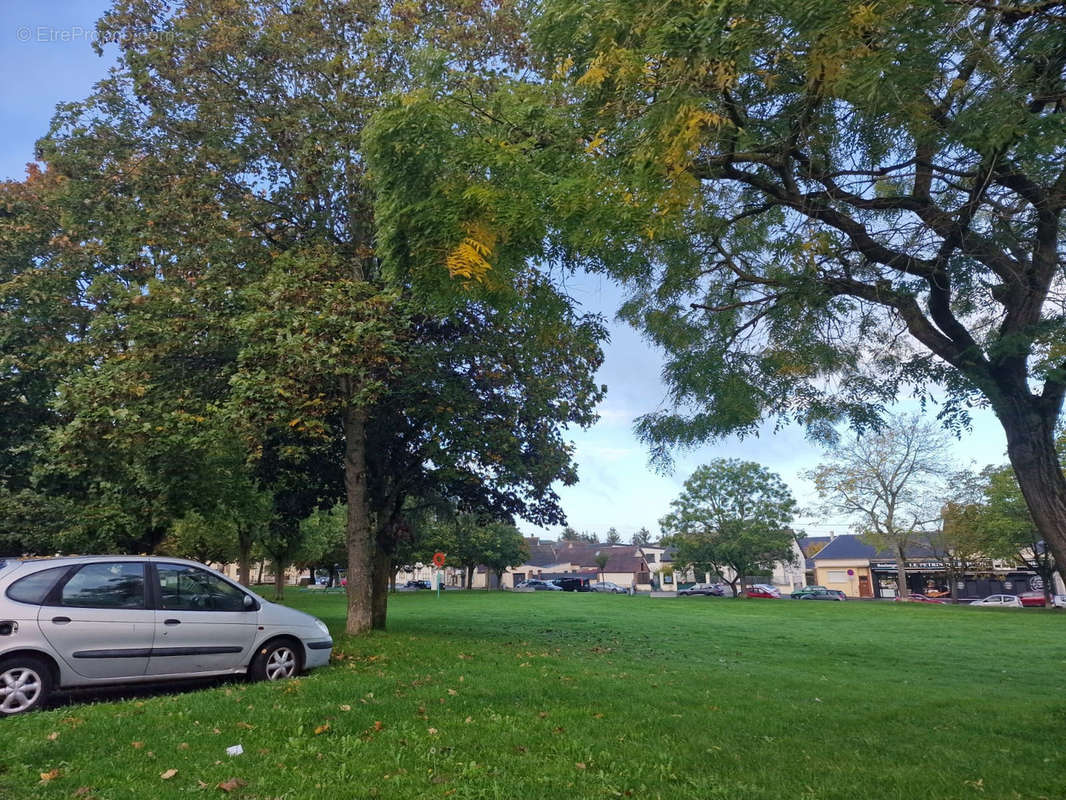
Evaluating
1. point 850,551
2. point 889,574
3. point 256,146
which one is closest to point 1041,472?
point 256,146

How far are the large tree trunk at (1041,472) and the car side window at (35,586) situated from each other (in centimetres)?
984

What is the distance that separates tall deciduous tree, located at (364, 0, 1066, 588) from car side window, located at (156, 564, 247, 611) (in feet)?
15.7

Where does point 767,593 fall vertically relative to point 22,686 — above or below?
below

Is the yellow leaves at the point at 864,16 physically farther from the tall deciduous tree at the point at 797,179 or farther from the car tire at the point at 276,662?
the car tire at the point at 276,662

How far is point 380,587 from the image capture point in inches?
667

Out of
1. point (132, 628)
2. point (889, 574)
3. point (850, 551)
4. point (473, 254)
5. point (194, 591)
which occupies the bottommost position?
point (132, 628)

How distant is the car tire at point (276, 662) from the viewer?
876 centimetres

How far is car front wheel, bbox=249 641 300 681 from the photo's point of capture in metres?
8.76

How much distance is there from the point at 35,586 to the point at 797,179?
9.29 meters

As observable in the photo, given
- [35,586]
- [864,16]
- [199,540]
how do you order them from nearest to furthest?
[864,16], [35,586], [199,540]

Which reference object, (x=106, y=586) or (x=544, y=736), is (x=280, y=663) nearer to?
(x=106, y=586)

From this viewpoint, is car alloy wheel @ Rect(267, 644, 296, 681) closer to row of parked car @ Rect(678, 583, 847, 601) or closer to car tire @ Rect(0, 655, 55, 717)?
car tire @ Rect(0, 655, 55, 717)

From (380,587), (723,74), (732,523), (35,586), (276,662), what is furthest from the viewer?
(732,523)

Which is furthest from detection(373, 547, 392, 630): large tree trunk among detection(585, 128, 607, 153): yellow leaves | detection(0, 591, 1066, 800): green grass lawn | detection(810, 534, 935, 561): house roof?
detection(810, 534, 935, 561): house roof
